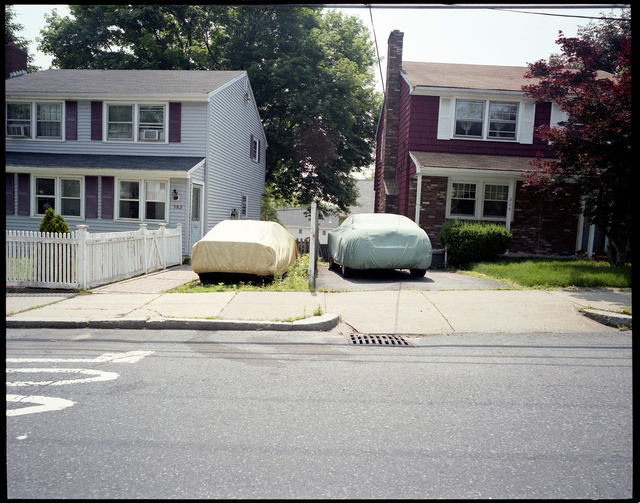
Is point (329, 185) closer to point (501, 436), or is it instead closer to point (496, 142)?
point (496, 142)

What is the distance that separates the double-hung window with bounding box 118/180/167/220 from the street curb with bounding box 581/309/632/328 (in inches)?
546

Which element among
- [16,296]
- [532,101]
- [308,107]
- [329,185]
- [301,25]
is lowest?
[16,296]

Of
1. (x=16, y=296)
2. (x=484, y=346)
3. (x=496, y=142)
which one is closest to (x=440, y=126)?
(x=496, y=142)

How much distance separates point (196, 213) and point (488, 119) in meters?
11.4

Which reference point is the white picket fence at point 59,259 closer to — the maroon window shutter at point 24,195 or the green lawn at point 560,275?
the maroon window shutter at point 24,195

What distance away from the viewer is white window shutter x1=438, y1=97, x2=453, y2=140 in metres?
17.5

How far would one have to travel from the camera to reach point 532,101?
1700 centimetres

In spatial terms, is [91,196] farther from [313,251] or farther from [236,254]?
[313,251]

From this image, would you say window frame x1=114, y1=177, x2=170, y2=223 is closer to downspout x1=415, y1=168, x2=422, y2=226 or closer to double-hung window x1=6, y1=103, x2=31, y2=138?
double-hung window x1=6, y1=103, x2=31, y2=138

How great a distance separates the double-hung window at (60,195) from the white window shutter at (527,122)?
1620 centimetres

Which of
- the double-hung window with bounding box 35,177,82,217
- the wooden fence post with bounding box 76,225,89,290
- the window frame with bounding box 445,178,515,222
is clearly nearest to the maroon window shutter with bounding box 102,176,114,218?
the double-hung window with bounding box 35,177,82,217

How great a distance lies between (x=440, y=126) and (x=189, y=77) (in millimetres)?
10599

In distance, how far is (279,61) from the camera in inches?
1126

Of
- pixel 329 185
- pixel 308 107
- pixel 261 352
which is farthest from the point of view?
pixel 329 185
